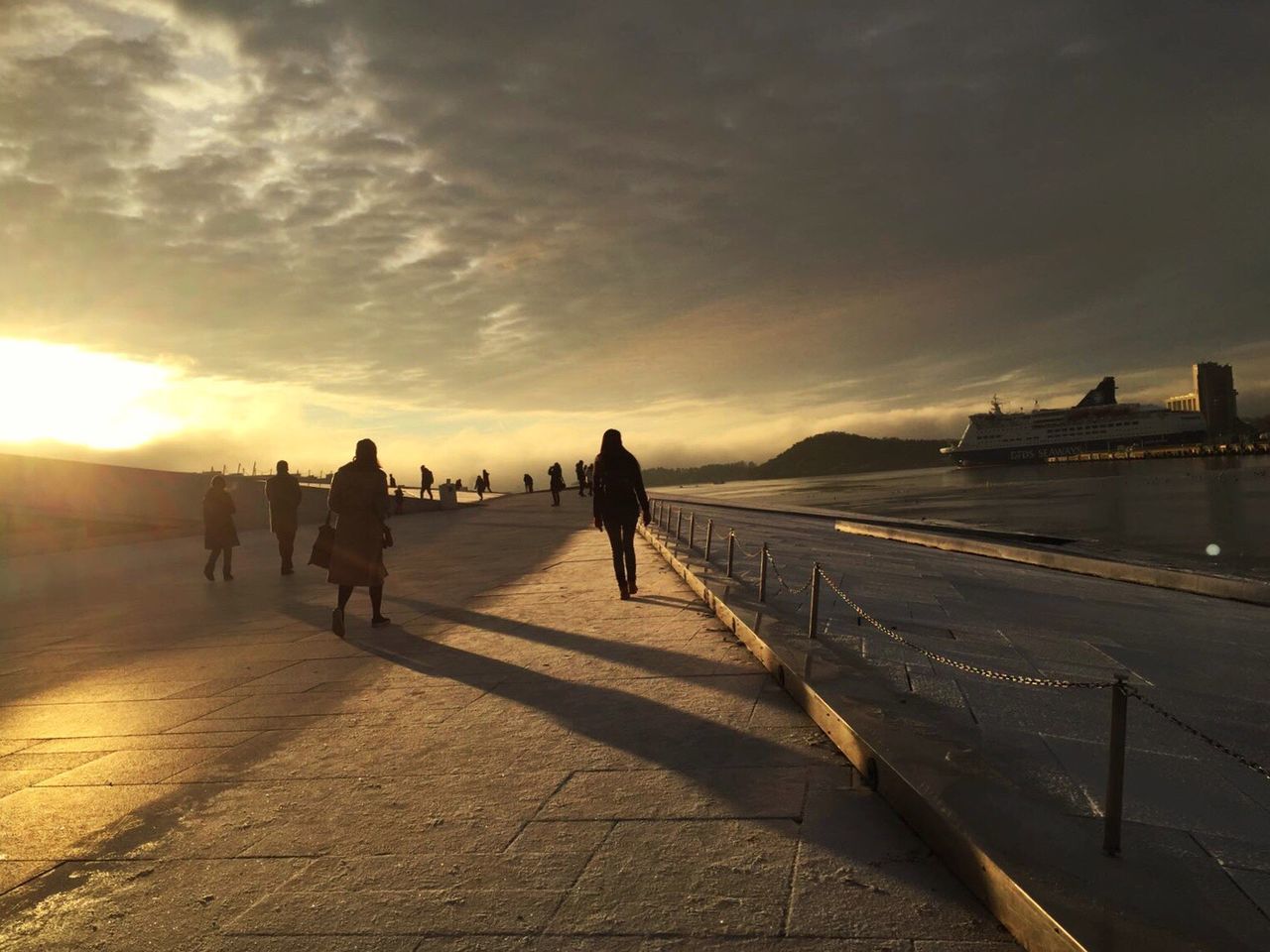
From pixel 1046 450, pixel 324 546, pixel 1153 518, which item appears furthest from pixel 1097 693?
pixel 1046 450

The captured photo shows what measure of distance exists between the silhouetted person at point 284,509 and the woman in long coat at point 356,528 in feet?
22.3

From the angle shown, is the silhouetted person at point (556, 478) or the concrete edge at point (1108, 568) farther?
the silhouetted person at point (556, 478)

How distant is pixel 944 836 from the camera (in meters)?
3.17

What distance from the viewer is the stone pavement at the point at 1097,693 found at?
3.44 metres

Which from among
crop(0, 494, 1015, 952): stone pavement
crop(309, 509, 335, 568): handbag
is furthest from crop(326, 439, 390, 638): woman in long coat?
crop(0, 494, 1015, 952): stone pavement

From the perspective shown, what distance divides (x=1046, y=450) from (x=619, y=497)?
173m

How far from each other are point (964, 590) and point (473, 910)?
11.2 m

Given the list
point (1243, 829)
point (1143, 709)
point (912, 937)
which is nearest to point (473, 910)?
point (912, 937)

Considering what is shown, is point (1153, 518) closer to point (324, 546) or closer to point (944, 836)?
point (324, 546)

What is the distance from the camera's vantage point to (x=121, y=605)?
462 inches

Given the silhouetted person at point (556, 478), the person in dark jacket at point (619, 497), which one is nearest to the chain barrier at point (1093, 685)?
the person in dark jacket at point (619, 497)

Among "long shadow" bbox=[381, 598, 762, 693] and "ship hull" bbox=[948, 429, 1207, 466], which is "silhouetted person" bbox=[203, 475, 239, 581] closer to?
"long shadow" bbox=[381, 598, 762, 693]

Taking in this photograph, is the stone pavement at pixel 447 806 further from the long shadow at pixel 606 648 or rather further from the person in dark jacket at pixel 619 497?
the person in dark jacket at pixel 619 497

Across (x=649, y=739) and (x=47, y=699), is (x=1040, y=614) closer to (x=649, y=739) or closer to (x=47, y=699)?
(x=649, y=739)
